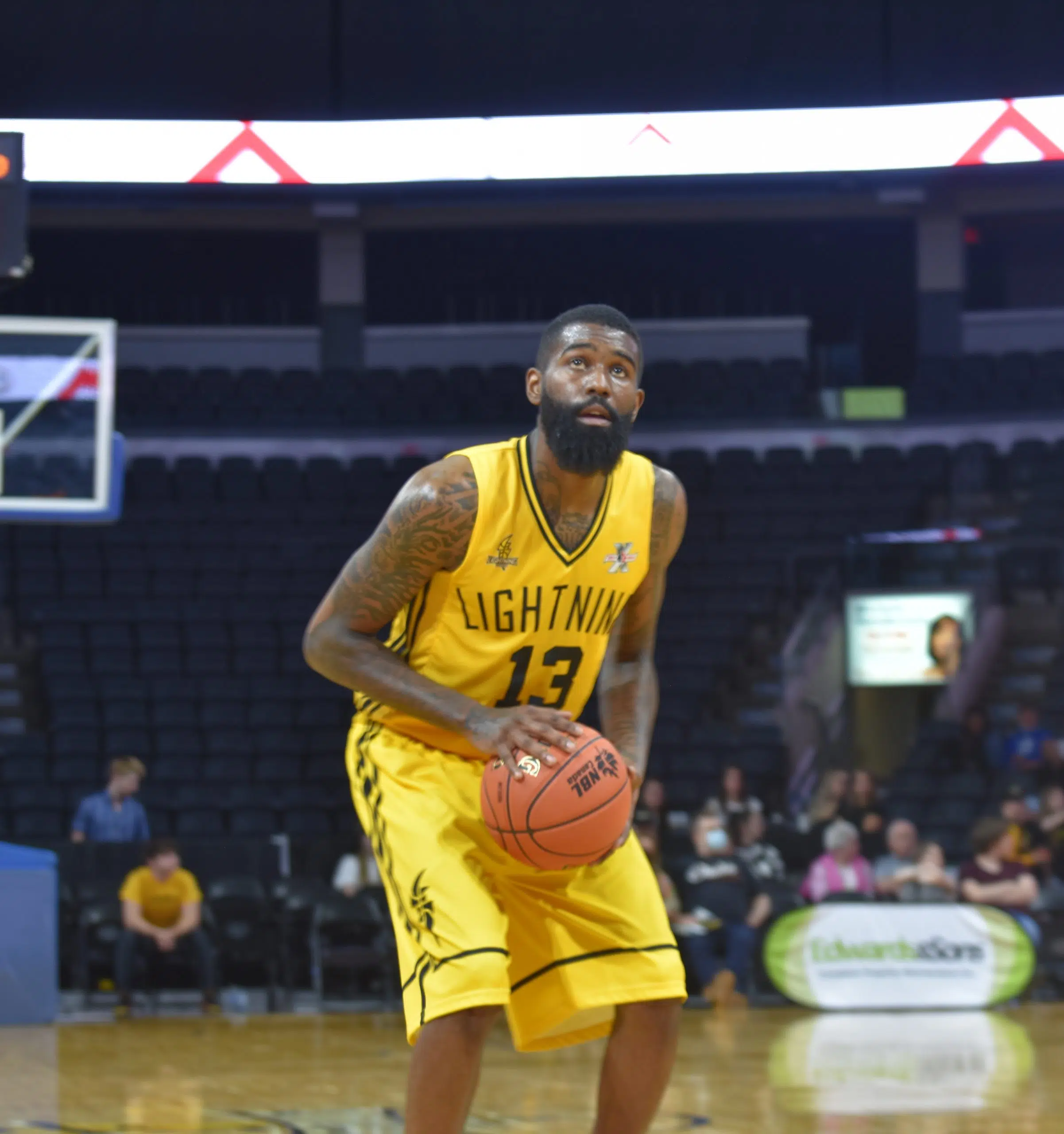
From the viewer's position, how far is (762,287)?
19188mm

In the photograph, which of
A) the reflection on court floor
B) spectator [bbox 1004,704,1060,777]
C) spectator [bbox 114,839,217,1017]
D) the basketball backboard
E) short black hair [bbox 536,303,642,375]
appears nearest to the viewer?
short black hair [bbox 536,303,642,375]

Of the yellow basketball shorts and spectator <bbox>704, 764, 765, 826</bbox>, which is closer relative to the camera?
the yellow basketball shorts

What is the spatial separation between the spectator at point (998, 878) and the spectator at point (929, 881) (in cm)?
9

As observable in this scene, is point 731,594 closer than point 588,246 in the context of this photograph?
Yes

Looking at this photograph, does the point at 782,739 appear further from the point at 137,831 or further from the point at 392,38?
the point at 392,38

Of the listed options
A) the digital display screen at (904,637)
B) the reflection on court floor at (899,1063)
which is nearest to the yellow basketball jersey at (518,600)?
the reflection on court floor at (899,1063)

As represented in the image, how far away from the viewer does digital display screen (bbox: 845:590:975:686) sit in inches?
536

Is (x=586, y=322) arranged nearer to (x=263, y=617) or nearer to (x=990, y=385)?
(x=263, y=617)

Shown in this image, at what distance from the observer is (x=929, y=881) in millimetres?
9414

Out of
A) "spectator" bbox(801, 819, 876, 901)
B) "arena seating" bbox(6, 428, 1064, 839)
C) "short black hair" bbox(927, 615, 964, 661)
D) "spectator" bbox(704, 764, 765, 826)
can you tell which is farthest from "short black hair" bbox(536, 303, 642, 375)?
"short black hair" bbox(927, 615, 964, 661)

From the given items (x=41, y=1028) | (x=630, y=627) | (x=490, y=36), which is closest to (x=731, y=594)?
(x=490, y=36)

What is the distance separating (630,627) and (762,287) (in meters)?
16.0

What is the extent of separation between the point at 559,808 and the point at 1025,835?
796 cm

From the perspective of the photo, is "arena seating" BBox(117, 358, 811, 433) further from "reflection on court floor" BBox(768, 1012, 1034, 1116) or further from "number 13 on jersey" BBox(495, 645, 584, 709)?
"number 13 on jersey" BBox(495, 645, 584, 709)
